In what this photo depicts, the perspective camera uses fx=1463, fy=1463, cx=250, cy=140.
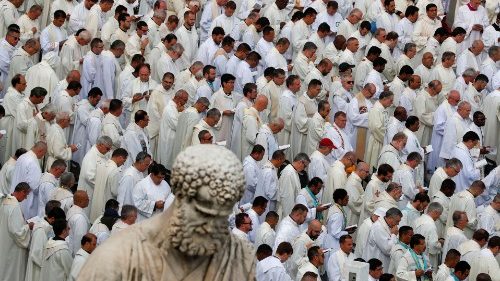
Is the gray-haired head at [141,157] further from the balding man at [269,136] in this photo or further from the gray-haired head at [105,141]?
the balding man at [269,136]

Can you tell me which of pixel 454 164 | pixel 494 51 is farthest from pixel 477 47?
pixel 454 164

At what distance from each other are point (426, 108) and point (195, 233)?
63.7 ft

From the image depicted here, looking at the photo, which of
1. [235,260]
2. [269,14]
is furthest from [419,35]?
[235,260]

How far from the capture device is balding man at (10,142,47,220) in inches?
800

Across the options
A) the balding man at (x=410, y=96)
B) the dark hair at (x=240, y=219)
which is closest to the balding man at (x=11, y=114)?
the dark hair at (x=240, y=219)

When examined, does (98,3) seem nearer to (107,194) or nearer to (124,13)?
(124,13)

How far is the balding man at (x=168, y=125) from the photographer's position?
2275 cm

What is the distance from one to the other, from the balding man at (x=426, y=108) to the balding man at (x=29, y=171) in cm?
694

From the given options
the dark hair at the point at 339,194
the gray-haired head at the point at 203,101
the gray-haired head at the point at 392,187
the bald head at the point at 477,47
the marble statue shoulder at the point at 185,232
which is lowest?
the dark hair at the point at 339,194

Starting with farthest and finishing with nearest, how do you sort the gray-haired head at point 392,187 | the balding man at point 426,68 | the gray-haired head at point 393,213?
the balding man at point 426,68, the gray-haired head at point 392,187, the gray-haired head at point 393,213

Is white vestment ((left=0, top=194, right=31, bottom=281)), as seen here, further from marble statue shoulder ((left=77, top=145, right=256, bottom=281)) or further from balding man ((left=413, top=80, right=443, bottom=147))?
marble statue shoulder ((left=77, top=145, right=256, bottom=281))

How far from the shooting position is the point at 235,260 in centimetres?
552

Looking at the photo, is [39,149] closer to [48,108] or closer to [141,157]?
[141,157]

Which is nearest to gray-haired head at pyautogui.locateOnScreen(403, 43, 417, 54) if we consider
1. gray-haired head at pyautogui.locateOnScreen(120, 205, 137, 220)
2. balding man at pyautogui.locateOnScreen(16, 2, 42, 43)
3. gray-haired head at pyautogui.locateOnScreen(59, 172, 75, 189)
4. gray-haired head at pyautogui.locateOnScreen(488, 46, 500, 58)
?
gray-haired head at pyautogui.locateOnScreen(488, 46, 500, 58)
